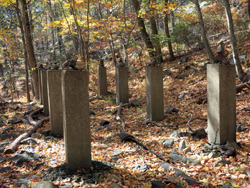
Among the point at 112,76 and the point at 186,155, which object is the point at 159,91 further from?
the point at 112,76

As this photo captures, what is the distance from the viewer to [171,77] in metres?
12.6

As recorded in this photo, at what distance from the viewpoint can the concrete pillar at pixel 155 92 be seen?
23.4ft

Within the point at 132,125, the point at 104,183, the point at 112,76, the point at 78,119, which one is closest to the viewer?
the point at 104,183

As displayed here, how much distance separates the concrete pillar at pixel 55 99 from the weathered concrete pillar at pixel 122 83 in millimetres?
4118

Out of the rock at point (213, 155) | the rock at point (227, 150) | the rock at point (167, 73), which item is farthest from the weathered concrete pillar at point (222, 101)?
the rock at point (167, 73)

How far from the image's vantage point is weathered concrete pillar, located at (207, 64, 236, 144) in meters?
4.41

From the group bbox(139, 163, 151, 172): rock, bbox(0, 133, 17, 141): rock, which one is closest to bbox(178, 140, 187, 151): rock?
bbox(139, 163, 151, 172): rock

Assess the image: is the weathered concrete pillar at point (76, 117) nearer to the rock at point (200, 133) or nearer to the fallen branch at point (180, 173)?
the fallen branch at point (180, 173)

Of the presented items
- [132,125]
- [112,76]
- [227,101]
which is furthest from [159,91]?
[112,76]

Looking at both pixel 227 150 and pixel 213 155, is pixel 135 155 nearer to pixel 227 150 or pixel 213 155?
pixel 213 155

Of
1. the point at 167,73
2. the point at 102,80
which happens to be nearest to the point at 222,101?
the point at 102,80

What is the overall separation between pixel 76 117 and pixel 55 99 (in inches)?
98.7

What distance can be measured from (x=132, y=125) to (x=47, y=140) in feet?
9.02

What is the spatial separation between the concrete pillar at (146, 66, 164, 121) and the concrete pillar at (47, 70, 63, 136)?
9.86 feet
